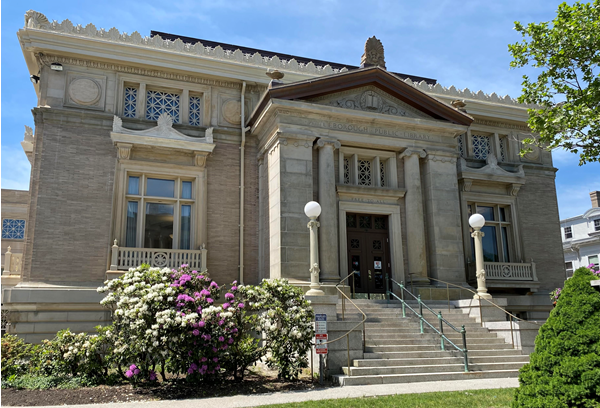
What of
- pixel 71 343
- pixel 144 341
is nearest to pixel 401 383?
pixel 144 341

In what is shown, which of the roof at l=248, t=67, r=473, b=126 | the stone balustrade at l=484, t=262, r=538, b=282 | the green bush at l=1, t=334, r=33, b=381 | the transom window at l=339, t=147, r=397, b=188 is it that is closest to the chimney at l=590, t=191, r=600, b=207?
the stone balustrade at l=484, t=262, r=538, b=282

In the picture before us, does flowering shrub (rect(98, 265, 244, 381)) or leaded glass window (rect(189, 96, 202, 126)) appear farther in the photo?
leaded glass window (rect(189, 96, 202, 126))

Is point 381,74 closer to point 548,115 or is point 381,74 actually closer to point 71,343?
point 548,115

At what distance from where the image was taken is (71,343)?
11852 mm

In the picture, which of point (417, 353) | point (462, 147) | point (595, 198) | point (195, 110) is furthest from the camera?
point (595, 198)

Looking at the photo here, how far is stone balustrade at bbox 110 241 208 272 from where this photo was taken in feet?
58.7

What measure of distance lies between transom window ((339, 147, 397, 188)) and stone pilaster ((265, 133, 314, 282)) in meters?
1.97

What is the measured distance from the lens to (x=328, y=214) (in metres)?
18.2

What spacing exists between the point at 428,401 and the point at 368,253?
990 cm

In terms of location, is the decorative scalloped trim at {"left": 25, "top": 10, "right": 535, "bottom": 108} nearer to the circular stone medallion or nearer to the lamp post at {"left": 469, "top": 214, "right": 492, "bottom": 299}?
the circular stone medallion

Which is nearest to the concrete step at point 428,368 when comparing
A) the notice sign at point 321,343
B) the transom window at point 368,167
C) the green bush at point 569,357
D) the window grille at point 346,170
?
the notice sign at point 321,343

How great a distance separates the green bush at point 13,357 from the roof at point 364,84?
35.5 feet

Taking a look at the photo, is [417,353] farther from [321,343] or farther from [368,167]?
[368,167]

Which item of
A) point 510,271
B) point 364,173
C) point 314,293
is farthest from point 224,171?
point 510,271
